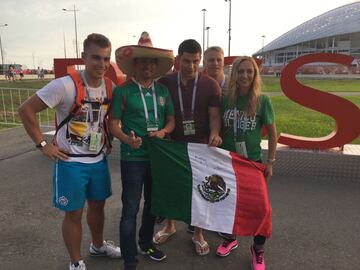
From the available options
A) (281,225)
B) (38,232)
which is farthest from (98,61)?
(281,225)

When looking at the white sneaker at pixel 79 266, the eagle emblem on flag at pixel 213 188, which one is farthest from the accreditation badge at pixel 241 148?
the white sneaker at pixel 79 266

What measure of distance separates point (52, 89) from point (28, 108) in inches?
9.0

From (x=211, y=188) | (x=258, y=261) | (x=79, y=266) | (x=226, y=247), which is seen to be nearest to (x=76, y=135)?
(x=79, y=266)

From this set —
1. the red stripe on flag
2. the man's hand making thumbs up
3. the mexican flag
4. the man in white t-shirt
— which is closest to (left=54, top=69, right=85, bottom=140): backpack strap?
the man in white t-shirt

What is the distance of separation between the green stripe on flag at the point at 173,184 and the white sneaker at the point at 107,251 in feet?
1.93

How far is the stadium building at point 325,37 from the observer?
78688 millimetres

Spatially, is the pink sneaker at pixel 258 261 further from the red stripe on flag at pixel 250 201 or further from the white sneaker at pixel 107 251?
the white sneaker at pixel 107 251

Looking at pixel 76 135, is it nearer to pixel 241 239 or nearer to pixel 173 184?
pixel 173 184

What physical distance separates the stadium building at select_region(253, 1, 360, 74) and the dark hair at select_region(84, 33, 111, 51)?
7220 centimetres

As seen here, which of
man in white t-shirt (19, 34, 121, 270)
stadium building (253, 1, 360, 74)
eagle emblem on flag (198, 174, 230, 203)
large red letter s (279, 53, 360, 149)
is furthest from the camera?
stadium building (253, 1, 360, 74)

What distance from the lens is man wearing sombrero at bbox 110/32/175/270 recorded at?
2.82 m

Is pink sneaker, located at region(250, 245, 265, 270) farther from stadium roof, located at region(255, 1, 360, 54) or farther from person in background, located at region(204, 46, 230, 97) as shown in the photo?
stadium roof, located at region(255, 1, 360, 54)

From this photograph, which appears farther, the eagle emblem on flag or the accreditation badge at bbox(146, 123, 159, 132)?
the eagle emblem on flag

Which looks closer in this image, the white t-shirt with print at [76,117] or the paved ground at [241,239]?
the white t-shirt with print at [76,117]
